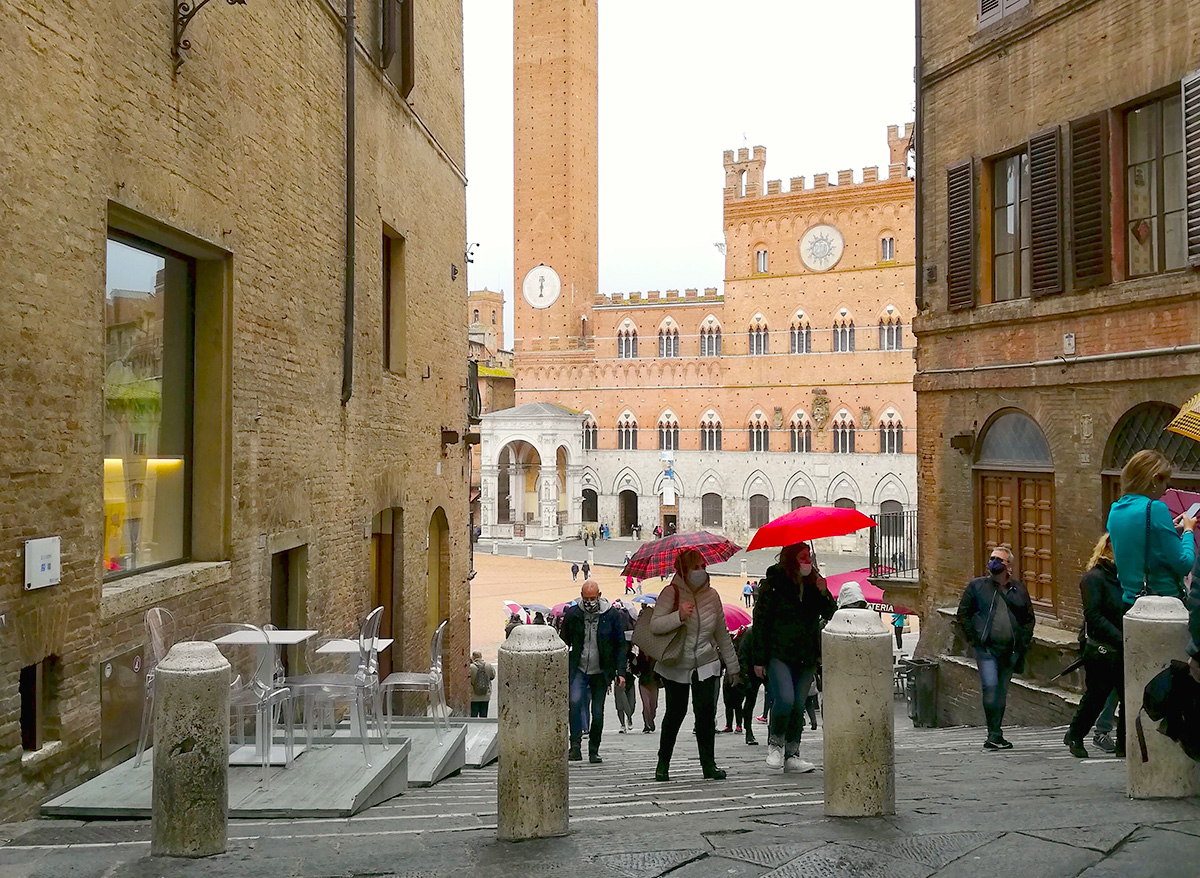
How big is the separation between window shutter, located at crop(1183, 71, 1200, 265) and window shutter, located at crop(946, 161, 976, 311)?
287cm

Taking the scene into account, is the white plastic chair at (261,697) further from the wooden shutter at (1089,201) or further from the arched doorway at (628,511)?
the arched doorway at (628,511)

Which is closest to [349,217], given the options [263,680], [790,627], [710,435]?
[263,680]

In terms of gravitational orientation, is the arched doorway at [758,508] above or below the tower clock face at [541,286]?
below

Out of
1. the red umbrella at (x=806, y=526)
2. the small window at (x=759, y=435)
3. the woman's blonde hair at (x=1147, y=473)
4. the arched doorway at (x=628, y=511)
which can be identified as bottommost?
the arched doorway at (x=628, y=511)

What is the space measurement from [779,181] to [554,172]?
36.1 ft

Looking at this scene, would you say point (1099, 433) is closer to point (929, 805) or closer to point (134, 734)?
A: point (929, 805)

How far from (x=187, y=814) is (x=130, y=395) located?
10.6 feet

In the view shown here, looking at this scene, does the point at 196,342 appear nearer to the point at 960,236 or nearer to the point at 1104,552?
the point at 1104,552

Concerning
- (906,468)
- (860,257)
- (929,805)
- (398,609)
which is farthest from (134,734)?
(860,257)

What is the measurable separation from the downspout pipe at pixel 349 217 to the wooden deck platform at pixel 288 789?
4.24 m

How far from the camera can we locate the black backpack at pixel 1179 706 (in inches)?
154

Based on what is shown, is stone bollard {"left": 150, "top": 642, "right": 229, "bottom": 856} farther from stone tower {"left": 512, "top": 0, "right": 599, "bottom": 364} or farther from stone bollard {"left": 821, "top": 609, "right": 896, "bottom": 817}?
stone tower {"left": 512, "top": 0, "right": 599, "bottom": 364}

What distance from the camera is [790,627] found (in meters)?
5.96

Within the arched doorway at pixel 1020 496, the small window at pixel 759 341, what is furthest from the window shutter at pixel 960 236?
the small window at pixel 759 341
